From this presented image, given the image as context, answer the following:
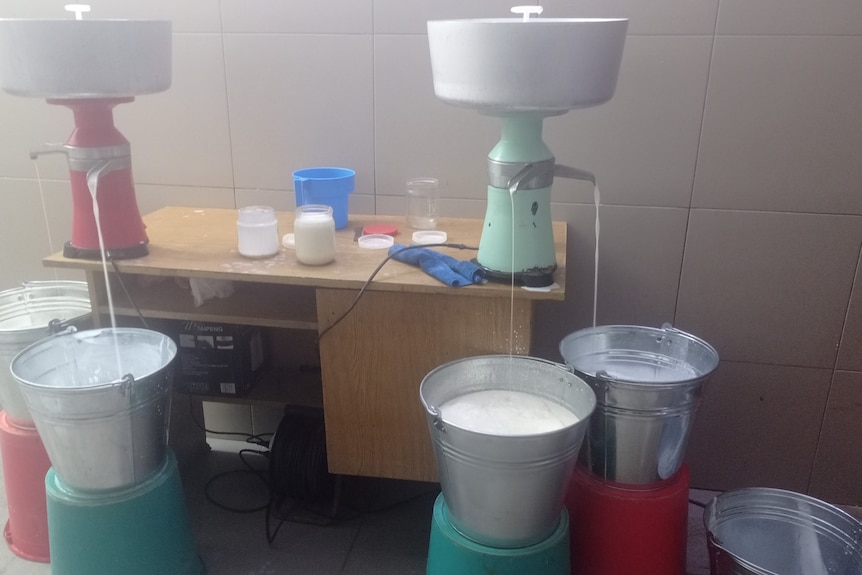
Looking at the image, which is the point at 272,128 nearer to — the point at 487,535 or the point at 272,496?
the point at 272,496

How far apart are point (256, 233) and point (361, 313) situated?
12.0 inches

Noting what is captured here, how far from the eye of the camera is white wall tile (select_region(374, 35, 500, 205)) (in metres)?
1.74

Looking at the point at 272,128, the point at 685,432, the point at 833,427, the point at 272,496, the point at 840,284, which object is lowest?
the point at 272,496

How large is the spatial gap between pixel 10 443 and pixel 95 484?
0.33m

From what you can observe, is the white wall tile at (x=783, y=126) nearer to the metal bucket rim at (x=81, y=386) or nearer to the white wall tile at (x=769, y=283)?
the white wall tile at (x=769, y=283)

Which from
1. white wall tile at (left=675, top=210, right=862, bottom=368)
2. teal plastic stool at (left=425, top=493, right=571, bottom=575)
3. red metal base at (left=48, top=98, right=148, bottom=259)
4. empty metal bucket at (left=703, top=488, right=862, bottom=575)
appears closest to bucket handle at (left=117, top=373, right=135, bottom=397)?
red metal base at (left=48, top=98, right=148, bottom=259)

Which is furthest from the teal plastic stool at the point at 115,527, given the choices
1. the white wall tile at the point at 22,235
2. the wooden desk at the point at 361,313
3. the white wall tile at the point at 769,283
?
the white wall tile at the point at 769,283

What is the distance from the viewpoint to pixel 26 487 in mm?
1576

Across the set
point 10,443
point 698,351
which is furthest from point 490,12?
point 10,443

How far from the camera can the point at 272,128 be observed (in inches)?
72.9

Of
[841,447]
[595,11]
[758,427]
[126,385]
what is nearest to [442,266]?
[126,385]

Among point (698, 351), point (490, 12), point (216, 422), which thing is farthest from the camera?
point (216, 422)

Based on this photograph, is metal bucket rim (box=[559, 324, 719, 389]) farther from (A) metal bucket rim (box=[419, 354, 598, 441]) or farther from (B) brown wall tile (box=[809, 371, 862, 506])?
(B) brown wall tile (box=[809, 371, 862, 506])

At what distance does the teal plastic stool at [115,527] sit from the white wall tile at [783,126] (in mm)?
1418
